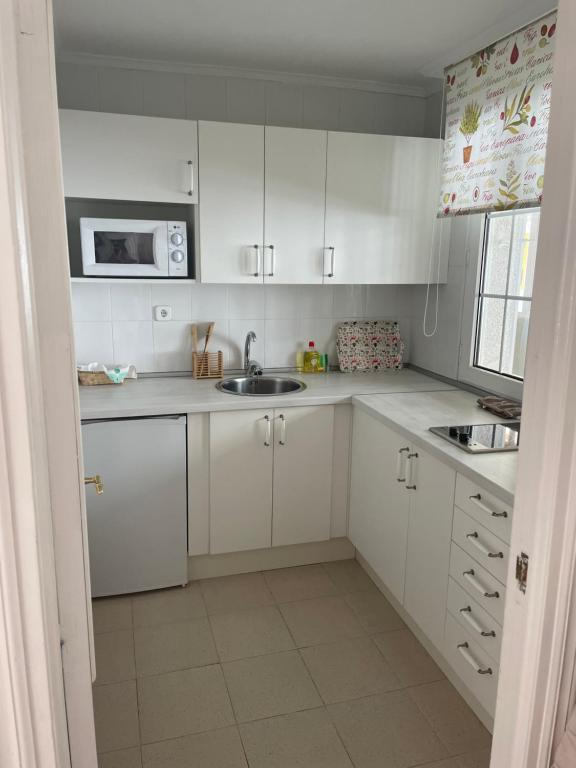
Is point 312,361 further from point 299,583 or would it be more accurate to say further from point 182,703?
point 182,703

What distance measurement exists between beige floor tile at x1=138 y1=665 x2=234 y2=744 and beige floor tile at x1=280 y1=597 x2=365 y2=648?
1.27ft

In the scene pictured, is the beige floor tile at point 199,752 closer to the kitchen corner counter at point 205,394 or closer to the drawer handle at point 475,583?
the drawer handle at point 475,583

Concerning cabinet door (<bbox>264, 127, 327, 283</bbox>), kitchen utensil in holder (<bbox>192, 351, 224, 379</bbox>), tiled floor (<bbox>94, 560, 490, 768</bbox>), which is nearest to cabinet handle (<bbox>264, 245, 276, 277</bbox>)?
cabinet door (<bbox>264, 127, 327, 283</bbox>)

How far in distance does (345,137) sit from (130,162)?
3.28 ft

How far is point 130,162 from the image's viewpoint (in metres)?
2.57

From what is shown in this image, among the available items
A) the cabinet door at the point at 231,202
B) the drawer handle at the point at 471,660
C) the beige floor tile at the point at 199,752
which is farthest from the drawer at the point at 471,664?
the cabinet door at the point at 231,202

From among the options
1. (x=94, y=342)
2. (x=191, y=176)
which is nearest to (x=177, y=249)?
(x=191, y=176)

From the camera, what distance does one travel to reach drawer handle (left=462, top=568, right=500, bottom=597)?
1801 millimetres

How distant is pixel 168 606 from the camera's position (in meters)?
2.61

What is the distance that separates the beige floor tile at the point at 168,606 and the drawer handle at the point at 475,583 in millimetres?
1186

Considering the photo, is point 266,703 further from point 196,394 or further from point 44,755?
point 44,755

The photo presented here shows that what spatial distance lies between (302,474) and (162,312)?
107 centimetres

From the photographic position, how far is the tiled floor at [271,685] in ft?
6.10

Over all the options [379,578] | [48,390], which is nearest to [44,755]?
[48,390]
